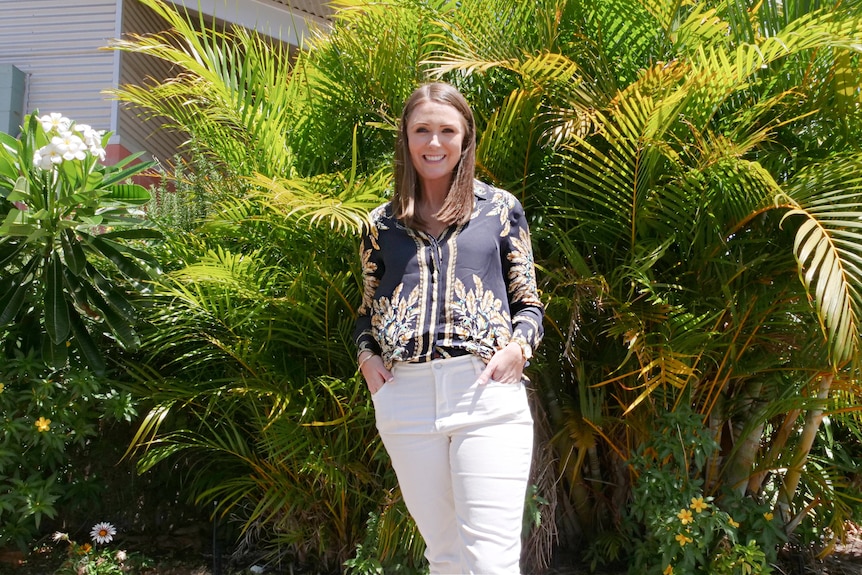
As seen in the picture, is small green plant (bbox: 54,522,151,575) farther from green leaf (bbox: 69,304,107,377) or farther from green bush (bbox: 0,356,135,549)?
green leaf (bbox: 69,304,107,377)

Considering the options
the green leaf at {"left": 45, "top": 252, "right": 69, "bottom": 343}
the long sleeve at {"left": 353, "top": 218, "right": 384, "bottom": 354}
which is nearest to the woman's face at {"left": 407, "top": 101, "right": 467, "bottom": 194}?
the long sleeve at {"left": 353, "top": 218, "right": 384, "bottom": 354}

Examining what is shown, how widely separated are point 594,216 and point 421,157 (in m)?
1.12

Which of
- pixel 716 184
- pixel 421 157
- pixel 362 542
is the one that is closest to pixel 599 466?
pixel 362 542

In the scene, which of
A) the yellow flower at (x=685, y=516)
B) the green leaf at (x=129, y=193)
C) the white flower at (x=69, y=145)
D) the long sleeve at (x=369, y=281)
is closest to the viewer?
the long sleeve at (x=369, y=281)

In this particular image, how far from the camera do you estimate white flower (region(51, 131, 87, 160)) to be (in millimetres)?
2893

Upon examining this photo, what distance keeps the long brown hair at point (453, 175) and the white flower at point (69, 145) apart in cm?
143

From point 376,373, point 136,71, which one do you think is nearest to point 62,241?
point 376,373

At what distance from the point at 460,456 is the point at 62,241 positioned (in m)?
2.02

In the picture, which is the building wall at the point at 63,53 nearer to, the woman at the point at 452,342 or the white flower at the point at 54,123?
the white flower at the point at 54,123

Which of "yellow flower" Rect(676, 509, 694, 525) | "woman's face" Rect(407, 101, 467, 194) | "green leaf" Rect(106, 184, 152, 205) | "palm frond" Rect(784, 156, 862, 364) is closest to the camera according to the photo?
"woman's face" Rect(407, 101, 467, 194)

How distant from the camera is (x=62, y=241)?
3105 mm

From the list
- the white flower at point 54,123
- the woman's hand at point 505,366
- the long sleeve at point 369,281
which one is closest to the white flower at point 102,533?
the white flower at point 54,123

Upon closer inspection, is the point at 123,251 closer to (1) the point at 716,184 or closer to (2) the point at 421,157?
(2) the point at 421,157

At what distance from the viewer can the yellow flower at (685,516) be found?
276 centimetres
